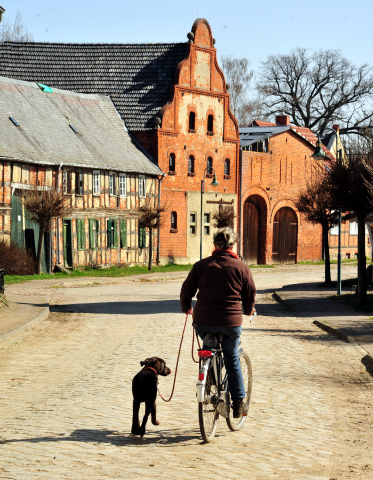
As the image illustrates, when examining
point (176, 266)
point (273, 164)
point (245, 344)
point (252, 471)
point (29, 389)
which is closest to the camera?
point (252, 471)

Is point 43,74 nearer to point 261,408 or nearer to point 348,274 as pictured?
point 348,274

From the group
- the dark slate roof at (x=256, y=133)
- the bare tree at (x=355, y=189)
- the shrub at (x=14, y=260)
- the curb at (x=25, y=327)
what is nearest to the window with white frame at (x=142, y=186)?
the dark slate roof at (x=256, y=133)

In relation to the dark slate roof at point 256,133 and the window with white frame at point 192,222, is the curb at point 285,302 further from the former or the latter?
the dark slate roof at point 256,133

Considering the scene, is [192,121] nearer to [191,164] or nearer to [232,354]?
[191,164]

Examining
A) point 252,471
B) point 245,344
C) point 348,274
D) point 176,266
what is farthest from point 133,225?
point 252,471

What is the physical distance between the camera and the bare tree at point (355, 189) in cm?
2200

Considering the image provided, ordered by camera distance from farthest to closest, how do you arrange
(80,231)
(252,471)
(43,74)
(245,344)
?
(43,74), (80,231), (245,344), (252,471)

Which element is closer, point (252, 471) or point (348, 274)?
point (252, 471)

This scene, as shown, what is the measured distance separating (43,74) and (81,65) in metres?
2.50

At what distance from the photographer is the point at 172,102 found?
1809 inches

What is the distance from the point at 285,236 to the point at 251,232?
3.27m

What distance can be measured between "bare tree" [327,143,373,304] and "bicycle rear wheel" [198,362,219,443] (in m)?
15.4

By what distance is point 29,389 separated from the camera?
9781mm

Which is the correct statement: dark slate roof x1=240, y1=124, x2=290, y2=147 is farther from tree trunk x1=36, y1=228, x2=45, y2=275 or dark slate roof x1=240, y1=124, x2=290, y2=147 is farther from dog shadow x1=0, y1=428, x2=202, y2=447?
dog shadow x1=0, y1=428, x2=202, y2=447
